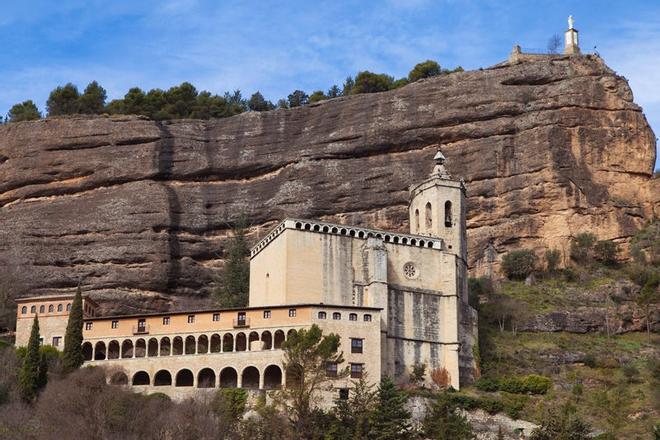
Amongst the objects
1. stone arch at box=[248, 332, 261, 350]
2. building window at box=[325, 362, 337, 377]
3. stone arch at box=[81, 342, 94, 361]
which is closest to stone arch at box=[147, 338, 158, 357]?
stone arch at box=[81, 342, 94, 361]

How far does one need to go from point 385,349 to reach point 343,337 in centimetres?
416

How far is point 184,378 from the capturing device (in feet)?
228

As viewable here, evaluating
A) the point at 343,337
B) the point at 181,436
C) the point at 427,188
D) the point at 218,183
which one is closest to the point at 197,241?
the point at 218,183

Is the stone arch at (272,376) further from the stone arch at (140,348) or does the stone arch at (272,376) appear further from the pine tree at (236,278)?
the pine tree at (236,278)

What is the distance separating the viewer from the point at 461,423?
62.8m

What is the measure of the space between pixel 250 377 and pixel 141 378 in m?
7.00

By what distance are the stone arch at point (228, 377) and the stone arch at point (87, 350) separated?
30.6ft

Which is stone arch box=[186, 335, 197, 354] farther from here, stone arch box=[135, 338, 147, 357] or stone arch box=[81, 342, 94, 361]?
stone arch box=[81, 342, 94, 361]

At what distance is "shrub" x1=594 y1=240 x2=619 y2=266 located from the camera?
3637 inches

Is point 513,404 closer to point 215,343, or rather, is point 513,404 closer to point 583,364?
point 583,364

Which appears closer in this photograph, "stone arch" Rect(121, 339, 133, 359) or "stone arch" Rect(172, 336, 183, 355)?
"stone arch" Rect(172, 336, 183, 355)

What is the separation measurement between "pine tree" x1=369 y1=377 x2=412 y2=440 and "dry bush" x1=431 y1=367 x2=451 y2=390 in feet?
27.4

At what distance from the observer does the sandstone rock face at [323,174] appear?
95.1 m

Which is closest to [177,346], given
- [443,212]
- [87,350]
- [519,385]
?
[87,350]
